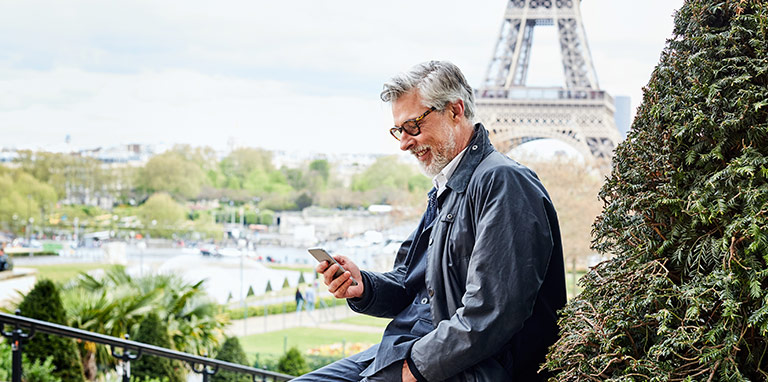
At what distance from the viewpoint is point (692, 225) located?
72 centimetres

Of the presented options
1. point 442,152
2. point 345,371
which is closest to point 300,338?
point 345,371

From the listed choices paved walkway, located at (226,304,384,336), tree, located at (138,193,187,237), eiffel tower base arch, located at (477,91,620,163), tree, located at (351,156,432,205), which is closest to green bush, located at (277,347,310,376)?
tree, located at (351,156,432,205)

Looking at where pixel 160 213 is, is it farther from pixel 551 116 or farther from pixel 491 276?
pixel 491 276

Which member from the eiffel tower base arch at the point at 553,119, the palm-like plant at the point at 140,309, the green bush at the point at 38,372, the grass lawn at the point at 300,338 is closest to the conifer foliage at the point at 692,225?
the green bush at the point at 38,372

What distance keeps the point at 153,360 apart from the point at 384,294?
369 centimetres

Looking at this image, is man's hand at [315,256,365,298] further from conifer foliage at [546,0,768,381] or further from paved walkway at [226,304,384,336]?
paved walkway at [226,304,384,336]

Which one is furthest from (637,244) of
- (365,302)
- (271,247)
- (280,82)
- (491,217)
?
(280,82)

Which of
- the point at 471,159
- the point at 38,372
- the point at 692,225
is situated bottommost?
the point at 38,372

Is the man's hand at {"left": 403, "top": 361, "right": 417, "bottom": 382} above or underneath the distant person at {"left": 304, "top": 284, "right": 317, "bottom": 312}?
above

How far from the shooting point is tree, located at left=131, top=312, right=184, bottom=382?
4.59 m

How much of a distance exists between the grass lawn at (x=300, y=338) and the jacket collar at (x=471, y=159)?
9.35 metres

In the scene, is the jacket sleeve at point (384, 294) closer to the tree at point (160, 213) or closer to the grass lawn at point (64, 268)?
the grass lawn at point (64, 268)

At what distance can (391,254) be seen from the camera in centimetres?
870

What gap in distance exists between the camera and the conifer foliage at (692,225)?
676mm
